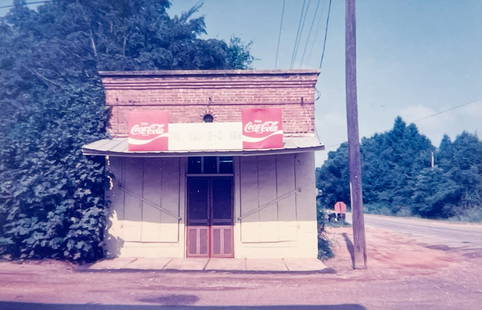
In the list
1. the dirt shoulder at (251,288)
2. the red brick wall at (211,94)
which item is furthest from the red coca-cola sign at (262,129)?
the dirt shoulder at (251,288)

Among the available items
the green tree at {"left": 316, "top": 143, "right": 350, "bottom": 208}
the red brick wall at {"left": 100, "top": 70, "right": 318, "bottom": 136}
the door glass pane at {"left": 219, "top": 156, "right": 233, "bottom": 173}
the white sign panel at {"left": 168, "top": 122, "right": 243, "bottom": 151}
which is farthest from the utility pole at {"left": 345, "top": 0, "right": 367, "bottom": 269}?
the green tree at {"left": 316, "top": 143, "right": 350, "bottom": 208}

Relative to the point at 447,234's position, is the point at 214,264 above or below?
above

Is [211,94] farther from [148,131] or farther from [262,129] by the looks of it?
[148,131]

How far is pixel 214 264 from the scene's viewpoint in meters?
10.2

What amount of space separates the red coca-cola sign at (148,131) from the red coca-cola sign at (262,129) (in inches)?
94.7

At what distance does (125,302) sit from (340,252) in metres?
8.21

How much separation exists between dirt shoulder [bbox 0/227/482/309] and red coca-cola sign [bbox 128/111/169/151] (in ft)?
11.5

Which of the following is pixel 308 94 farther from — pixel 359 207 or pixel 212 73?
pixel 359 207

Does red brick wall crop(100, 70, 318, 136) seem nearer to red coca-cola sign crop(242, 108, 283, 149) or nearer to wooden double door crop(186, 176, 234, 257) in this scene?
red coca-cola sign crop(242, 108, 283, 149)

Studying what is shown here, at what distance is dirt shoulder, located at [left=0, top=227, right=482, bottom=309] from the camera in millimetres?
6621

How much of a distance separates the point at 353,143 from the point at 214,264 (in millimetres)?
5262

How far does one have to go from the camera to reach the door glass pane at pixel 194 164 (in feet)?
37.7

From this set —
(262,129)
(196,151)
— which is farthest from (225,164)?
(262,129)

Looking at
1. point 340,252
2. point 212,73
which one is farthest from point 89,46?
point 340,252
